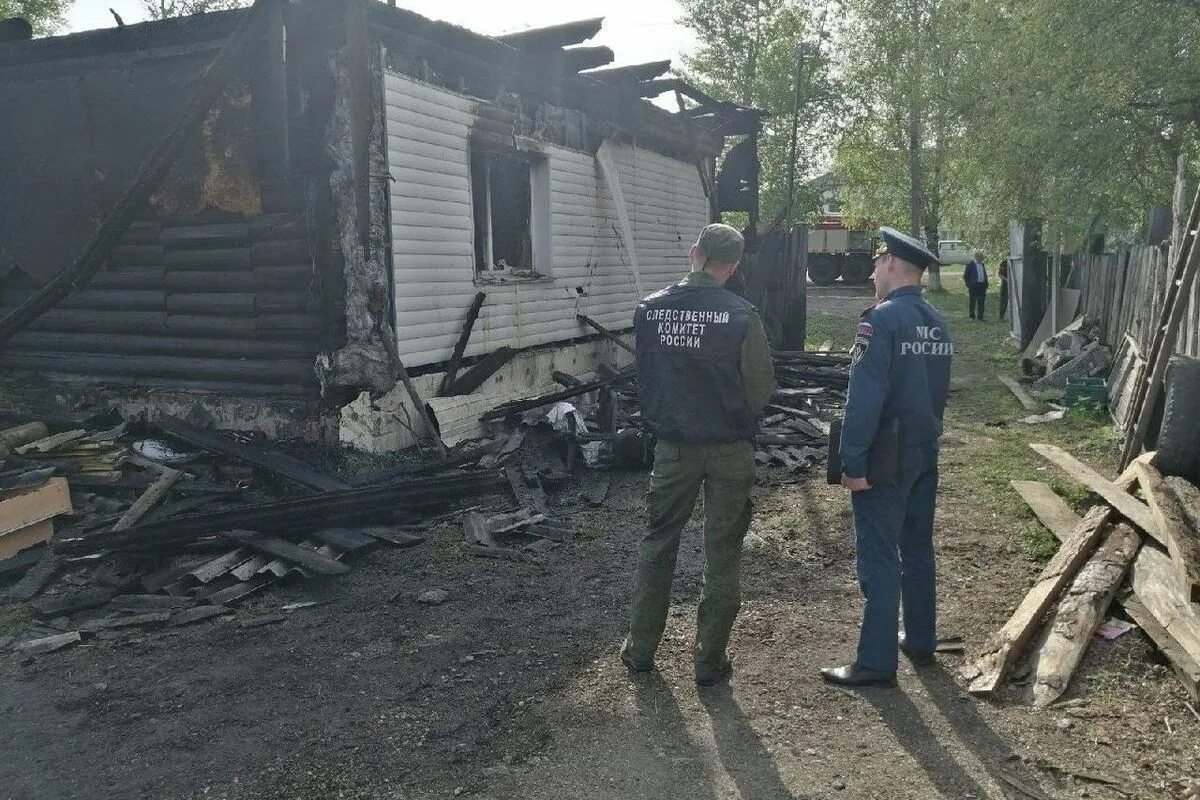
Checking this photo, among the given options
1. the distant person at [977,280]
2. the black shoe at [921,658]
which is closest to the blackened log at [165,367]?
the black shoe at [921,658]

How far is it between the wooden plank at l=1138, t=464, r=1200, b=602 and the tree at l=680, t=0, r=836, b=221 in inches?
1155

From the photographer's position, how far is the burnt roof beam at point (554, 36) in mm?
8539

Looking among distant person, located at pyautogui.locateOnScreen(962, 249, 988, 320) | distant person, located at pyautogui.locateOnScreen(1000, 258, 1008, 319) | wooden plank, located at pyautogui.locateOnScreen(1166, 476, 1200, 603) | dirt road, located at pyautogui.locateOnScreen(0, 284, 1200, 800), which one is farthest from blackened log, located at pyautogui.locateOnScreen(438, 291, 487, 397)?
distant person, located at pyautogui.locateOnScreen(1000, 258, 1008, 319)

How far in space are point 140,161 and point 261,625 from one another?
199 inches

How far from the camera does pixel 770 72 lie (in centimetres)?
3359

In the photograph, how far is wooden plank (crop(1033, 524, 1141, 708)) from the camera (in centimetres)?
390

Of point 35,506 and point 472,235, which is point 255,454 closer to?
point 35,506

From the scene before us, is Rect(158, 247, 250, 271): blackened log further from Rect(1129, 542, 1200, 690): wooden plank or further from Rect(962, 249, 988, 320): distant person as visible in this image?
Rect(962, 249, 988, 320): distant person

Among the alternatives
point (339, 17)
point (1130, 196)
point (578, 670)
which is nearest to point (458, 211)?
point (339, 17)

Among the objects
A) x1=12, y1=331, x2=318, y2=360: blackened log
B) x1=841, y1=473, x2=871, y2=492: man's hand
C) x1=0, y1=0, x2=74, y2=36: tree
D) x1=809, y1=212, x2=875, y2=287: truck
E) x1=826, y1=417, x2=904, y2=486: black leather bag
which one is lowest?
x1=841, y1=473, x2=871, y2=492: man's hand

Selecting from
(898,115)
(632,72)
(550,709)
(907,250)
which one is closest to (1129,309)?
(632,72)

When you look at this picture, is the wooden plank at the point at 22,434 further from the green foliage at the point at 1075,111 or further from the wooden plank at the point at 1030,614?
the green foliage at the point at 1075,111

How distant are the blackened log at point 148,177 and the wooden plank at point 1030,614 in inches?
271

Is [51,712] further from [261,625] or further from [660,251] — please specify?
[660,251]
